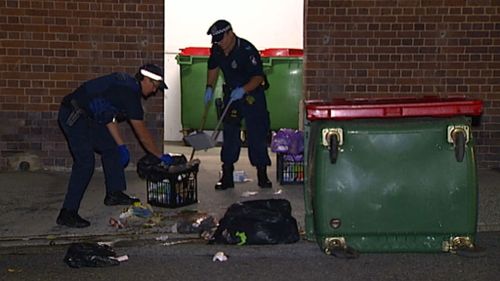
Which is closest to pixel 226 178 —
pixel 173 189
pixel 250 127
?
pixel 250 127

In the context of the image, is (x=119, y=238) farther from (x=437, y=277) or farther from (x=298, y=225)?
(x=437, y=277)

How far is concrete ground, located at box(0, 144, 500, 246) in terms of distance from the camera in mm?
6738

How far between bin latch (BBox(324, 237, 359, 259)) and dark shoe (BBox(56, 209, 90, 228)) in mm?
2240

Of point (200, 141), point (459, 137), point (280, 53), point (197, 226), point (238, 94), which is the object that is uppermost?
point (280, 53)

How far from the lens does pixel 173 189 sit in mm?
7492

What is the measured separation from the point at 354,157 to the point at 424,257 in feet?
3.17

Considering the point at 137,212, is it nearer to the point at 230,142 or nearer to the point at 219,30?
the point at 230,142

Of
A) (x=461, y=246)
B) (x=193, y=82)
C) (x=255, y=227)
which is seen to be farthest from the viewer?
(x=193, y=82)

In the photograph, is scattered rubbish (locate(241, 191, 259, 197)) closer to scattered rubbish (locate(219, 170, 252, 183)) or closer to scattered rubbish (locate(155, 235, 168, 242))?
scattered rubbish (locate(219, 170, 252, 183))

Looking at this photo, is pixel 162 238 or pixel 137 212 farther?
pixel 137 212

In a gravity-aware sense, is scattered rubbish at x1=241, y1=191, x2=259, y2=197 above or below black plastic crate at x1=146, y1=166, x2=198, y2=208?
below

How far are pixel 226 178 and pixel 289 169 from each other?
2.37ft

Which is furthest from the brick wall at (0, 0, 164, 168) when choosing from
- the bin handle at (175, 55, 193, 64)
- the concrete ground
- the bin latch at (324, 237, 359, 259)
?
the bin latch at (324, 237, 359, 259)

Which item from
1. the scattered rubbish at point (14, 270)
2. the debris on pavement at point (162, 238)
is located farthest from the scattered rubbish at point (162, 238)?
the scattered rubbish at point (14, 270)
